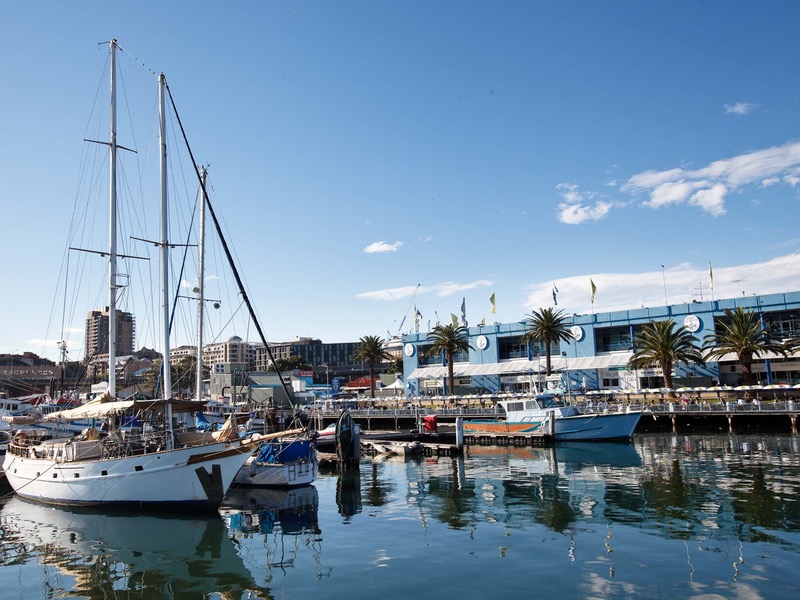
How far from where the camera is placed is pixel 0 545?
2075 centimetres

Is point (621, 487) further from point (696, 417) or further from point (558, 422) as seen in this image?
point (696, 417)

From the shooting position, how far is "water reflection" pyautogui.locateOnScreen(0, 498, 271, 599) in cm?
1576

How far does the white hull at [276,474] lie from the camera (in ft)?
100

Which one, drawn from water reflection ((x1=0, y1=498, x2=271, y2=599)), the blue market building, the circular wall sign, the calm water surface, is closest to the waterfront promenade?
the blue market building

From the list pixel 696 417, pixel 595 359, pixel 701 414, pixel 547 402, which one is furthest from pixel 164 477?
pixel 595 359

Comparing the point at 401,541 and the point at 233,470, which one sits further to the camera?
the point at 233,470

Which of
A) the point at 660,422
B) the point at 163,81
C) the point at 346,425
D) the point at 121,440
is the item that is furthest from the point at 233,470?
the point at 660,422

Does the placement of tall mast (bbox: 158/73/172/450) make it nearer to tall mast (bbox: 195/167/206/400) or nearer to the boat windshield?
tall mast (bbox: 195/167/206/400)

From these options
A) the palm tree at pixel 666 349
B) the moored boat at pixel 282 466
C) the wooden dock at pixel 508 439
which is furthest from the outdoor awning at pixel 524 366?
the moored boat at pixel 282 466

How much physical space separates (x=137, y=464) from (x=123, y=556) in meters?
5.46

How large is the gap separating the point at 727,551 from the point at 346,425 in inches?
1015

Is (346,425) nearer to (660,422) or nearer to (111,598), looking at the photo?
(111,598)

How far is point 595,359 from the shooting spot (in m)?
75.6

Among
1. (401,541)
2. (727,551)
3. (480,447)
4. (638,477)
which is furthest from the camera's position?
(480,447)
